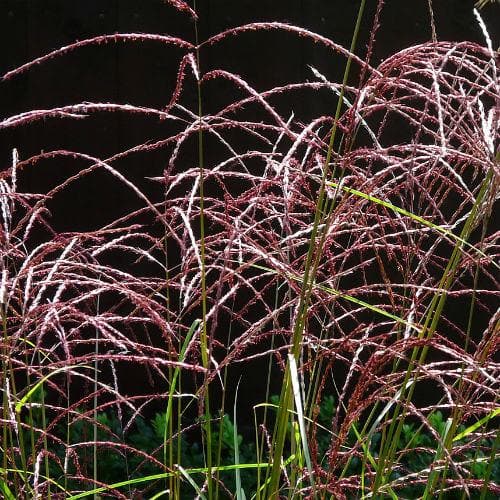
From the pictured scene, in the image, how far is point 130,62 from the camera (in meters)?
3.56

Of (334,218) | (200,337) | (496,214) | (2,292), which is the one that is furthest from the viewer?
(496,214)

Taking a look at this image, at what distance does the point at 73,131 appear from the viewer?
3.58 m

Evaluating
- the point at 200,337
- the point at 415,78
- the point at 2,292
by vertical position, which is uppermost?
the point at 2,292

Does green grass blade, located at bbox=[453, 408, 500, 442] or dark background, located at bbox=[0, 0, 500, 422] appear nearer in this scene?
green grass blade, located at bbox=[453, 408, 500, 442]

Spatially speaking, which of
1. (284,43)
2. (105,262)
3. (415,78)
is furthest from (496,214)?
(105,262)

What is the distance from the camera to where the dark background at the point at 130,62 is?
3.52 meters

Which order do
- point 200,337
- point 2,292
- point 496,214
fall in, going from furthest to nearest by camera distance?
point 496,214 → point 200,337 → point 2,292

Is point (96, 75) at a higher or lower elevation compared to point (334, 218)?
lower

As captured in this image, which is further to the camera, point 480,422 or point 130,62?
point 130,62

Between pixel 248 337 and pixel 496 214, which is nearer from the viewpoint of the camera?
pixel 248 337

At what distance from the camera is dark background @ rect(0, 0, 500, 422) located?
3.52 meters

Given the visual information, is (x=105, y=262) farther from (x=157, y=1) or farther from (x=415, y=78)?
(x=415, y=78)

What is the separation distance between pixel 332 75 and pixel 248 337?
247cm

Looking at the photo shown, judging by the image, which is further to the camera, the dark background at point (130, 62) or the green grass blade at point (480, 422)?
the dark background at point (130, 62)
